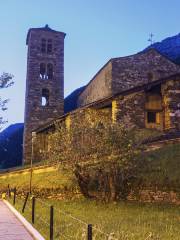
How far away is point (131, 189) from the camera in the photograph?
56.1 ft

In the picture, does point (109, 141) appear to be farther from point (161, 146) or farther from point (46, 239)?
point (46, 239)

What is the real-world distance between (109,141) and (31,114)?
25814 millimetres

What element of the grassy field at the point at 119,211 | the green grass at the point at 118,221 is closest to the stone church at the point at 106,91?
Answer: the grassy field at the point at 119,211

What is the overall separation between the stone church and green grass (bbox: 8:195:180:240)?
4.82 m

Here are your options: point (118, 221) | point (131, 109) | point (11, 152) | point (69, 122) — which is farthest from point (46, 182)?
point (11, 152)

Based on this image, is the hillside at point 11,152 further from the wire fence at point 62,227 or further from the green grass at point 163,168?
the wire fence at point 62,227

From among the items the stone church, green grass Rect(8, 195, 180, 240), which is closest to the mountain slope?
the stone church

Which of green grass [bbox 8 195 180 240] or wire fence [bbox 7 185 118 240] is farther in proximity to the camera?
green grass [bbox 8 195 180 240]

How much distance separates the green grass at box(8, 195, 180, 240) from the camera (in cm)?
945

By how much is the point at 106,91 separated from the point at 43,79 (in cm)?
986

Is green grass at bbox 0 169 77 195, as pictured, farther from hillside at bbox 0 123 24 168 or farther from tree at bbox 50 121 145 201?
hillside at bbox 0 123 24 168

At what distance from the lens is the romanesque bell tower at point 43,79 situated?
4078cm

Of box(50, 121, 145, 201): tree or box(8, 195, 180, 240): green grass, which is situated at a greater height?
box(50, 121, 145, 201): tree

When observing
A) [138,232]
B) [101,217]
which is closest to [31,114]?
[101,217]
